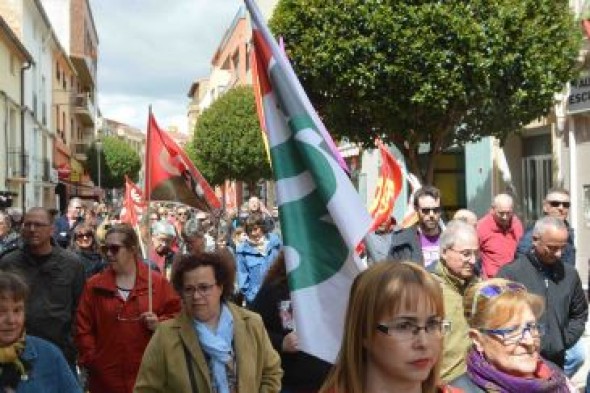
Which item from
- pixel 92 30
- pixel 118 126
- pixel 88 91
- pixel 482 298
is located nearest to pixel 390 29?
pixel 482 298

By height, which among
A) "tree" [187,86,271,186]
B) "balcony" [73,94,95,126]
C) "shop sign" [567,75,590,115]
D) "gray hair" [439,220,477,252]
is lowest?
"gray hair" [439,220,477,252]

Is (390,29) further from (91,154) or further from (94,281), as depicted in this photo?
(91,154)

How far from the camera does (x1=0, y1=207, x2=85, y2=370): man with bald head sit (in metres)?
5.77

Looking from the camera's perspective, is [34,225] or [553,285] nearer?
[553,285]

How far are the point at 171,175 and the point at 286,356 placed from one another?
2450 mm

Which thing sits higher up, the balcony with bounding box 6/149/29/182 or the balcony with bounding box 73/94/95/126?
the balcony with bounding box 73/94/95/126

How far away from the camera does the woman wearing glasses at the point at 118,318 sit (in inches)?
211

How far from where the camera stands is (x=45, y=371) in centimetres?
373

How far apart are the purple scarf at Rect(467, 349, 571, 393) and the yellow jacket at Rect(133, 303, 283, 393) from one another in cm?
127

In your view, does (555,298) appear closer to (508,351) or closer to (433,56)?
(508,351)

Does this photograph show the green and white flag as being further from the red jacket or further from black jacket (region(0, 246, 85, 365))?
black jacket (region(0, 246, 85, 365))

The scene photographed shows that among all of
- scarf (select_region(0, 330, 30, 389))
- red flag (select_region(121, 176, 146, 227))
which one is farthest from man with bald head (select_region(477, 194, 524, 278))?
scarf (select_region(0, 330, 30, 389))

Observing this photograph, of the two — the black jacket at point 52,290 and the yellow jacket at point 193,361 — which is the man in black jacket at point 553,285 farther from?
the black jacket at point 52,290

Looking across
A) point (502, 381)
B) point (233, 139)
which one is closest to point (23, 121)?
point (233, 139)
